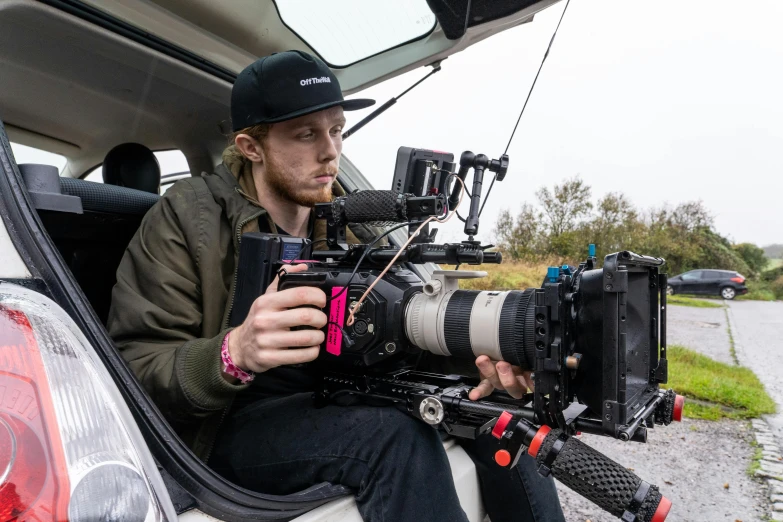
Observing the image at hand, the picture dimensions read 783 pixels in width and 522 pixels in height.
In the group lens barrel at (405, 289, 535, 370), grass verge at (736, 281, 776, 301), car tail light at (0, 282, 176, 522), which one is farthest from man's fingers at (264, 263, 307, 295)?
grass verge at (736, 281, 776, 301)

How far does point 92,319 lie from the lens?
0.88 meters

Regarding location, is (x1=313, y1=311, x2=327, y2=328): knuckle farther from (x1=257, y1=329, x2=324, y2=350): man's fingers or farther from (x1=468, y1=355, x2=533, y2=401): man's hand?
(x1=468, y1=355, x2=533, y2=401): man's hand

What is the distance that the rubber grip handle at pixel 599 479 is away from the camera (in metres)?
1.03

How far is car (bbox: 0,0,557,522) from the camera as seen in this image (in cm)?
66

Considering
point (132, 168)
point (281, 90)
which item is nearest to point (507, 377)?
point (281, 90)

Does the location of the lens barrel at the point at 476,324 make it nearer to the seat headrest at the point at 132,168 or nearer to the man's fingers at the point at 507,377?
the man's fingers at the point at 507,377

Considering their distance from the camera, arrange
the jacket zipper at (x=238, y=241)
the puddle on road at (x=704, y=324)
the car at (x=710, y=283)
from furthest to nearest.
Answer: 1. the car at (x=710, y=283)
2. the puddle on road at (x=704, y=324)
3. the jacket zipper at (x=238, y=241)

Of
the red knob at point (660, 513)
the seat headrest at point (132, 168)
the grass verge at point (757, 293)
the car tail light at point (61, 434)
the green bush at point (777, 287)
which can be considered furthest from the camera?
the green bush at point (777, 287)

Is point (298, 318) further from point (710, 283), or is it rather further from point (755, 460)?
point (710, 283)

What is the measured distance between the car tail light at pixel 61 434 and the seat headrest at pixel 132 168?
1646 mm

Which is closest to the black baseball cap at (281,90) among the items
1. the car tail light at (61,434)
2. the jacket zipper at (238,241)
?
the jacket zipper at (238,241)

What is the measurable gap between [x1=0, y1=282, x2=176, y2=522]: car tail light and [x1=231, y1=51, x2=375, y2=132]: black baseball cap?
1.12 m

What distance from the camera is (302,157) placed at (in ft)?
6.15

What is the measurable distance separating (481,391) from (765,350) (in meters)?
9.00
